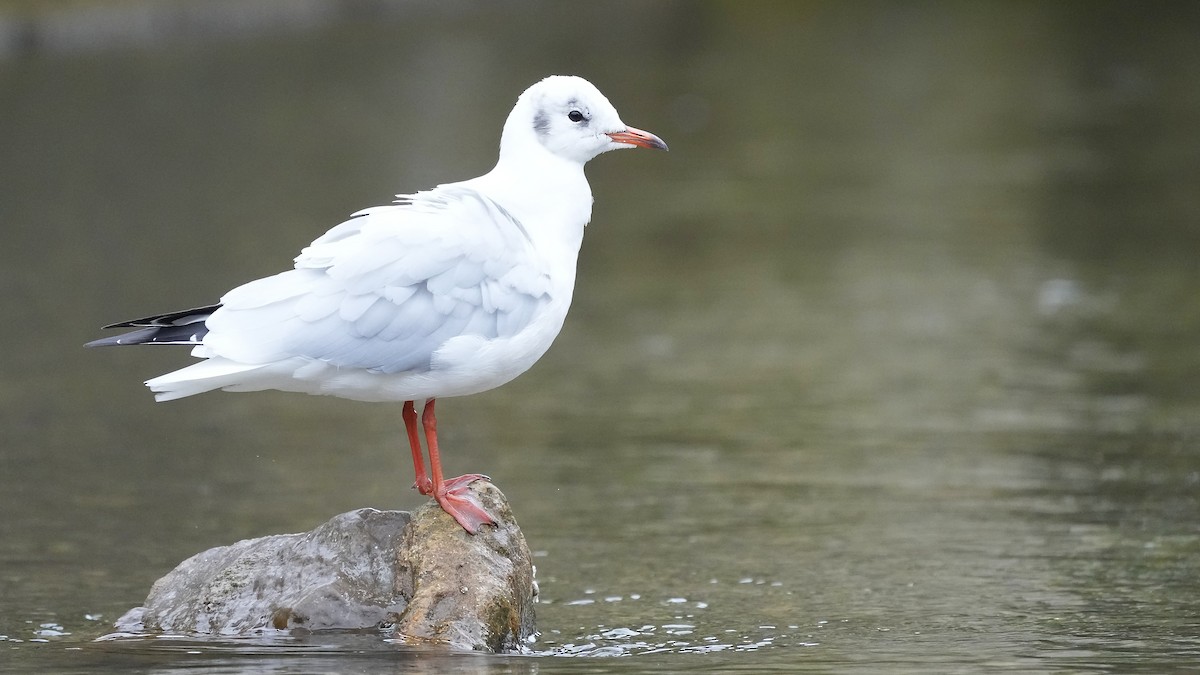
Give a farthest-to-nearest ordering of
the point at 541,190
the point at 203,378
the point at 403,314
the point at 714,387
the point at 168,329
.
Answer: the point at 714,387 < the point at 541,190 < the point at 403,314 < the point at 168,329 < the point at 203,378

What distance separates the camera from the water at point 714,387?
713cm

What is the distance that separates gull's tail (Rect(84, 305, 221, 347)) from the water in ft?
3.40

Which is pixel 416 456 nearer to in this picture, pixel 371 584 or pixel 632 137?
pixel 371 584

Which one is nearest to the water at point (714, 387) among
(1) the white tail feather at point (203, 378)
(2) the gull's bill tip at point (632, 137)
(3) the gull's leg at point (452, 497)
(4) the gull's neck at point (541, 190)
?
(3) the gull's leg at point (452, 497)

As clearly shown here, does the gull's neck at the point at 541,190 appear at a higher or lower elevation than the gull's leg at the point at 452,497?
higher

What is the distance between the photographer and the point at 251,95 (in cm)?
2559

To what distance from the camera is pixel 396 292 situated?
6.27 m

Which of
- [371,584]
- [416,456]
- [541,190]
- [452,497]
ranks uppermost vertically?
[541,190]

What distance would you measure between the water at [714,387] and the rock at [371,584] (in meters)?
0.16

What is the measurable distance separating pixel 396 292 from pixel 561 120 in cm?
94

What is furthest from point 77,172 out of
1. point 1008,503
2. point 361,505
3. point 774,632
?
point 774,632

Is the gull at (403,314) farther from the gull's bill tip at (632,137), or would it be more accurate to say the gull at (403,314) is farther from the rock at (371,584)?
the gull's bill tip at (632,137)

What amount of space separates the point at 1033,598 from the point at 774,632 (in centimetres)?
114

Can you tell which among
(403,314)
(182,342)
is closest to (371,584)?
(403,314)
